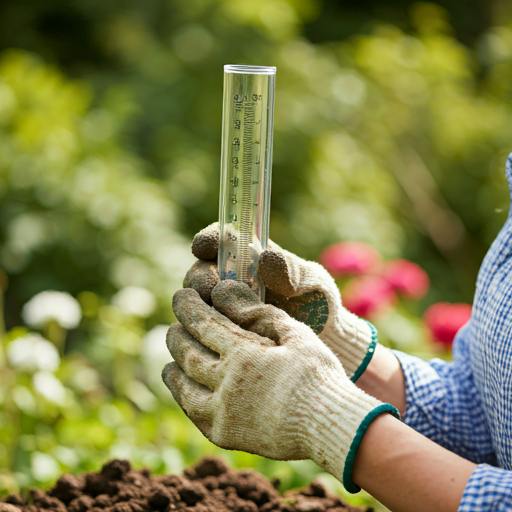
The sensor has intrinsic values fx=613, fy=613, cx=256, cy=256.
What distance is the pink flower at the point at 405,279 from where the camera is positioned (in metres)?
2.96

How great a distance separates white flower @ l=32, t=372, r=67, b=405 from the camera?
214cm

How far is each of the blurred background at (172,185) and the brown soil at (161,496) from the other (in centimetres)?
20

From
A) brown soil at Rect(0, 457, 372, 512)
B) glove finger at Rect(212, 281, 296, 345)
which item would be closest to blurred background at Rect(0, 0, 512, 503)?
→ brown soil at Rect(0, 457, 372, 512)

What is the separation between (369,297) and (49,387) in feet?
4.58

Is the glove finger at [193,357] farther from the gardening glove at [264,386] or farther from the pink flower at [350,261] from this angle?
the pink flower at [350,261]

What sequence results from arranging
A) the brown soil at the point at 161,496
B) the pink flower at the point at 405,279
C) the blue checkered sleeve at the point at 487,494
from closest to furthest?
the blue checkered sleeve at the point at 487,494, the brown soil at the point at 161,496, the pink flower at the point at 405,279

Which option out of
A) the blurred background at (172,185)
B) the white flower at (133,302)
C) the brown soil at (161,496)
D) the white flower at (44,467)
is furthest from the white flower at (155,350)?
the brown soil at (161,496)

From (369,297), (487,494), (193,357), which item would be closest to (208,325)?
(193,357)

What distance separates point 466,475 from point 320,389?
28 cm

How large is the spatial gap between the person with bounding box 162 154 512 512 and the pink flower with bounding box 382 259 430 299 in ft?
4.42

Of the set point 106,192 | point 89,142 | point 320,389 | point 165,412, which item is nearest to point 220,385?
point 320,389

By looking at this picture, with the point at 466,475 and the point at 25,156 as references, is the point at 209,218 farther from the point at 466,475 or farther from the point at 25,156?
the point at 466,475

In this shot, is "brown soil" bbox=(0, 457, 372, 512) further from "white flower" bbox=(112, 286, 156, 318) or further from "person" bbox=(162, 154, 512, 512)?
"white flower" bbox=(112, 286, 156, 318)

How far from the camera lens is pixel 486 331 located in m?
1.31
